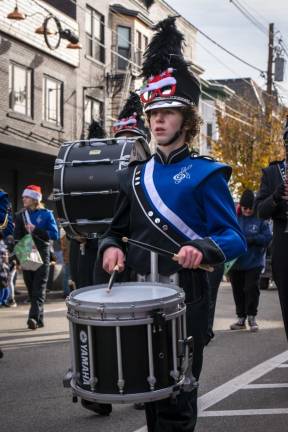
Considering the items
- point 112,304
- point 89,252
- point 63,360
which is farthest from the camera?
point 63,360

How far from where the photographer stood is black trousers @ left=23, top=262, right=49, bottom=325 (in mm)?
10906

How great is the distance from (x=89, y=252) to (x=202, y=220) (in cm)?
406

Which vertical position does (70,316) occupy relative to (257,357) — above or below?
above

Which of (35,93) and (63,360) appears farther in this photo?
(35,93)

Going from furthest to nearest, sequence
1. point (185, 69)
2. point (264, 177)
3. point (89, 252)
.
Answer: point (89, 252)
point (264, 177)
point (185, 69)

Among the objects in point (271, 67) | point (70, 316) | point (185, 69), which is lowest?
point (70, 316)

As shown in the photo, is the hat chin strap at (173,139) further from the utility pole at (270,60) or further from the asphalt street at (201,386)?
the utility pole at (270,60)

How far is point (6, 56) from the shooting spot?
22.6m

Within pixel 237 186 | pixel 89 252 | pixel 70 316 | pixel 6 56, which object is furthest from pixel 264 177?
pixel 237 186

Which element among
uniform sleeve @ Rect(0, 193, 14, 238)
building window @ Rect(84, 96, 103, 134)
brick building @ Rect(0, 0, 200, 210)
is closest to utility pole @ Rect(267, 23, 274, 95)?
brick building @ Rect(0, 0, 200, 210)

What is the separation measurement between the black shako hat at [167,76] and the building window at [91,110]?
75.5 feet

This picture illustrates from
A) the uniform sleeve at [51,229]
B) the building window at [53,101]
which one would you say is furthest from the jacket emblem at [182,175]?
the building window at [53,101]

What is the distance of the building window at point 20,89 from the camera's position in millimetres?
23234

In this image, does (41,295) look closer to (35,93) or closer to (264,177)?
(264,177)
